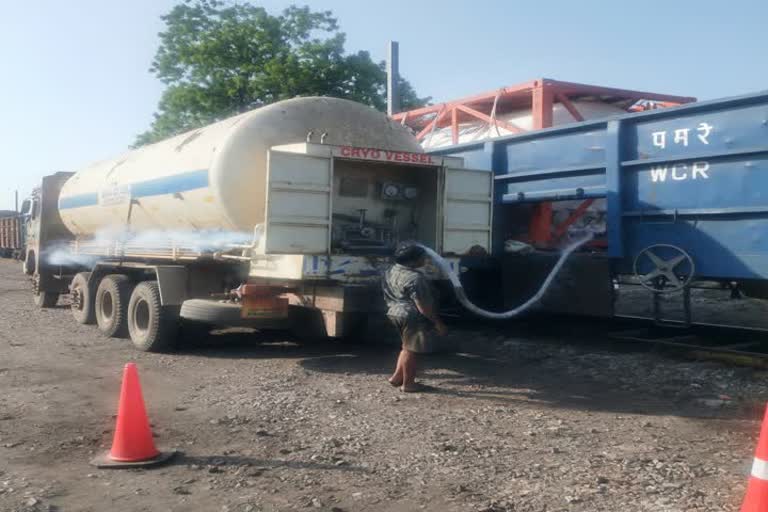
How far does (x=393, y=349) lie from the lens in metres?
9.27

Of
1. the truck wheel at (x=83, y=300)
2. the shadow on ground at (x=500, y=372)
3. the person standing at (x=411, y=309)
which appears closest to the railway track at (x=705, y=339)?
the shadow on ground at (x=500, y=372)

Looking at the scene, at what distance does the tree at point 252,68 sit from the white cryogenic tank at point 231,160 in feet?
41.4

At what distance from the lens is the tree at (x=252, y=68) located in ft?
74.1

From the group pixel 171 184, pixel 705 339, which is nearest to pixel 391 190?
pixel 171 184

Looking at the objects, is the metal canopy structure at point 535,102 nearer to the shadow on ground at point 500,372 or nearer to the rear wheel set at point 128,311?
the shadow on ground at point 500,372

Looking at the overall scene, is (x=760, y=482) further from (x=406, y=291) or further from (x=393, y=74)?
(x=393, y=74)

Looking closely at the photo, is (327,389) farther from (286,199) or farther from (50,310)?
(50,310)

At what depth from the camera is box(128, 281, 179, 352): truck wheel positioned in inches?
360

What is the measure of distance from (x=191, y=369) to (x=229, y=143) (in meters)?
2.43

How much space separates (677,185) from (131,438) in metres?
5.77

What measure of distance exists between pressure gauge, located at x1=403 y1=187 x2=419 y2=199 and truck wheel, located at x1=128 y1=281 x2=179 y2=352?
3099mm

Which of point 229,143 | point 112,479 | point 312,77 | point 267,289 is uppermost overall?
point 312,77

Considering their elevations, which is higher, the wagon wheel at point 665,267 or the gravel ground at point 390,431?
the wagon wheel at point 665,267

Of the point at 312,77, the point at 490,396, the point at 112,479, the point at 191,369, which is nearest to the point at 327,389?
the point at 490,396
